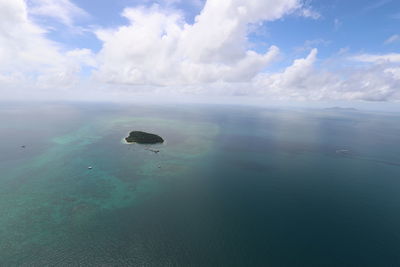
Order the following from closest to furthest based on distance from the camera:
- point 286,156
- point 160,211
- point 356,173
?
1. point 160,211
2. point 356,173
3. point 286,156

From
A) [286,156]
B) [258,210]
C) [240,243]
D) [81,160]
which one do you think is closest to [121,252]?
[240,243]

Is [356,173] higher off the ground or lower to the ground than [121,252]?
higher

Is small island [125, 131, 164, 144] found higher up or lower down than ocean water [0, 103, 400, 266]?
higher up

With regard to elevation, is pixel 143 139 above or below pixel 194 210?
above

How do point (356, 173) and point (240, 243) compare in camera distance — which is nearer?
point (240, 243)

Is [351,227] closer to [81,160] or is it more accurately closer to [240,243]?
[240,243]

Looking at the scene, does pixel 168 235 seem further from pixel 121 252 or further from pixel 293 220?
pixel 293 220

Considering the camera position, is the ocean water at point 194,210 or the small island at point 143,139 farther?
the small island at point 143,139

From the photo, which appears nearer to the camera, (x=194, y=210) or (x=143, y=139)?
(x=194, y=210)

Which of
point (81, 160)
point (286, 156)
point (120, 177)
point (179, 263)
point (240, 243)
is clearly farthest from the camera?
point (286, 156)

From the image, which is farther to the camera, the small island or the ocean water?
the small island

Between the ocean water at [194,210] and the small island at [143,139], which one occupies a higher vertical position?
the small island at [143,139]
